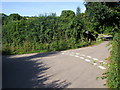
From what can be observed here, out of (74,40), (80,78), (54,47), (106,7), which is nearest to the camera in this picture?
(80,78)

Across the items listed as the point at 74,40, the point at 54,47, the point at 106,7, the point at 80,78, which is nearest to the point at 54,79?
the point at 80,78

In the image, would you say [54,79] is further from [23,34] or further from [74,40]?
[23,34]

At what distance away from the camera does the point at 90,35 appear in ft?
53.8

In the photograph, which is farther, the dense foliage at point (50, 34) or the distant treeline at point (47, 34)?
the dense foliage at point (50, 34)

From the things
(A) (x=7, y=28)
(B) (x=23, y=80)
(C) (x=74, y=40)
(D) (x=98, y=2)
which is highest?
(D) (x=98, y=2)

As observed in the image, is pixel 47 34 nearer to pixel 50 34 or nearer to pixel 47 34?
pixel 47 34

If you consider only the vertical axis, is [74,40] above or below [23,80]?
above

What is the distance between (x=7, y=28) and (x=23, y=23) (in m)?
2.19

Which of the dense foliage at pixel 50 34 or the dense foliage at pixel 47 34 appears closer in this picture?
the dense foliage at pixel 47 34

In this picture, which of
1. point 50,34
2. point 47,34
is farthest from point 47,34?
point 50,34

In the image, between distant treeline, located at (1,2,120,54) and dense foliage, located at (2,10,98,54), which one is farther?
dense foliage, located at (2,10,98,54)

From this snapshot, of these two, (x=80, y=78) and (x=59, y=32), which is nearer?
(x=80, y=78)

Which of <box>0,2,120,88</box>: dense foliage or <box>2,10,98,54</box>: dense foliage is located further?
<box>2,10,98,54</box>: dense foliage

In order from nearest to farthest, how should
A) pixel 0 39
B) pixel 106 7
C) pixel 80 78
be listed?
pixel 80 78
pixel 106 7
pixel 0 39
